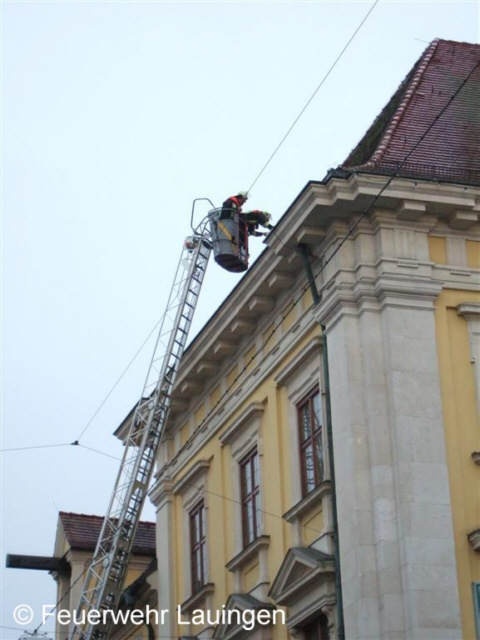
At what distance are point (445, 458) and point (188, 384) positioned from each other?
27.7 feet

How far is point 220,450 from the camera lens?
2602 centimetres

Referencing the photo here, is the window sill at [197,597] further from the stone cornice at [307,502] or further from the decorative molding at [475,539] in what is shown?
the decorative molding at [475,539]

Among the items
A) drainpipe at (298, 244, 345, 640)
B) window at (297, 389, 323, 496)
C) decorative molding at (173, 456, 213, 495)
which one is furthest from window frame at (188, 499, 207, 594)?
drainpipe at (298, 244, 345, 640)

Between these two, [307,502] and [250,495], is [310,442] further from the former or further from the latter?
[250,495]

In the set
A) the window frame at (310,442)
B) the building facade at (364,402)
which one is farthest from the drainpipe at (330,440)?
the window frame at (310,442)

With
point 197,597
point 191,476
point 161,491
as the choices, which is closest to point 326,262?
point 191,476

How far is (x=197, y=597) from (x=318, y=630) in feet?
17.1

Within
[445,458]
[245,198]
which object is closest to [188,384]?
[245,198]

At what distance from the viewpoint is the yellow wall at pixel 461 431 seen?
19.2 m

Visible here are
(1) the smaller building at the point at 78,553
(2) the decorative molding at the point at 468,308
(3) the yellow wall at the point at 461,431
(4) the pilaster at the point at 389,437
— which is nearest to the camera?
(4) the pilaster at the point at 389,437

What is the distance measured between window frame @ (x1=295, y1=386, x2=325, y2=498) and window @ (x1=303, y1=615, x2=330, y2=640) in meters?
1.95

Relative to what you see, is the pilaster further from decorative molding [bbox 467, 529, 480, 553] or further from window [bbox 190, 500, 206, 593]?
window [bbox 190, 500, 206, 593]

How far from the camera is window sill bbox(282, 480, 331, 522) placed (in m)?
20.9

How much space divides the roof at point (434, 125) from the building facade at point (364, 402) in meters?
0.04
